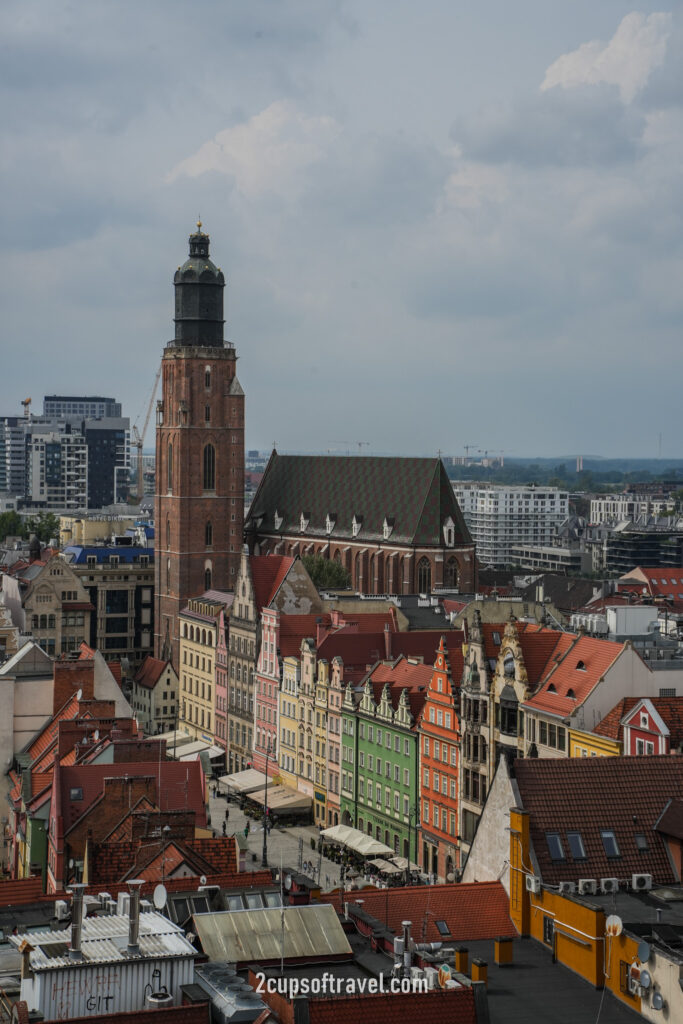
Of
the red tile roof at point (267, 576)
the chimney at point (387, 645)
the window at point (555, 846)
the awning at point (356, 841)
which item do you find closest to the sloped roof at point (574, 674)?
the awning at point (356, 841)

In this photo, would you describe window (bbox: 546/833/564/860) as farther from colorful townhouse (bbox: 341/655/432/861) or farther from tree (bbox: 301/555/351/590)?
tree (bbox: 301/555/351/590)

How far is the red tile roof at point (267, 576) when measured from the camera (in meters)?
138

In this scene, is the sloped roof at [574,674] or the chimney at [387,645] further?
the chimney at [387,645]

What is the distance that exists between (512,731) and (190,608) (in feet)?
250

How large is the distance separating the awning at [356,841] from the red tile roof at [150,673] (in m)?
59.8

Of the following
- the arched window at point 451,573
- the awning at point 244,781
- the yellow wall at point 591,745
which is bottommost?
the awning at point 244,781

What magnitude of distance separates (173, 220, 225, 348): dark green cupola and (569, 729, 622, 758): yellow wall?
384 feet

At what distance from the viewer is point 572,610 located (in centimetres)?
18250

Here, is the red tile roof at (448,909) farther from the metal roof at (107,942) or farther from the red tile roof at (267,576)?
the red tile roof at (267,576)

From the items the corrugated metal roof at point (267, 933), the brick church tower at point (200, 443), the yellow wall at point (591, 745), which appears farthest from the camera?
the brick church tower at point (200, 443)

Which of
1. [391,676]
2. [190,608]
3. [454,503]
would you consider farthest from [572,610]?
[391,676]

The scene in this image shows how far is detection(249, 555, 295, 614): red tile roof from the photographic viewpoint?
13762cm

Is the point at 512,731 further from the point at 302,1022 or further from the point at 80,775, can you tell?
the point at 302,1022

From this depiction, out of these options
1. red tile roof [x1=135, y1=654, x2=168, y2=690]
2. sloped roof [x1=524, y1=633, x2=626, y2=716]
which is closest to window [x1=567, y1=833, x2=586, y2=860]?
sloped roof [x1=524, y1=633, x2=626, y2=716]
